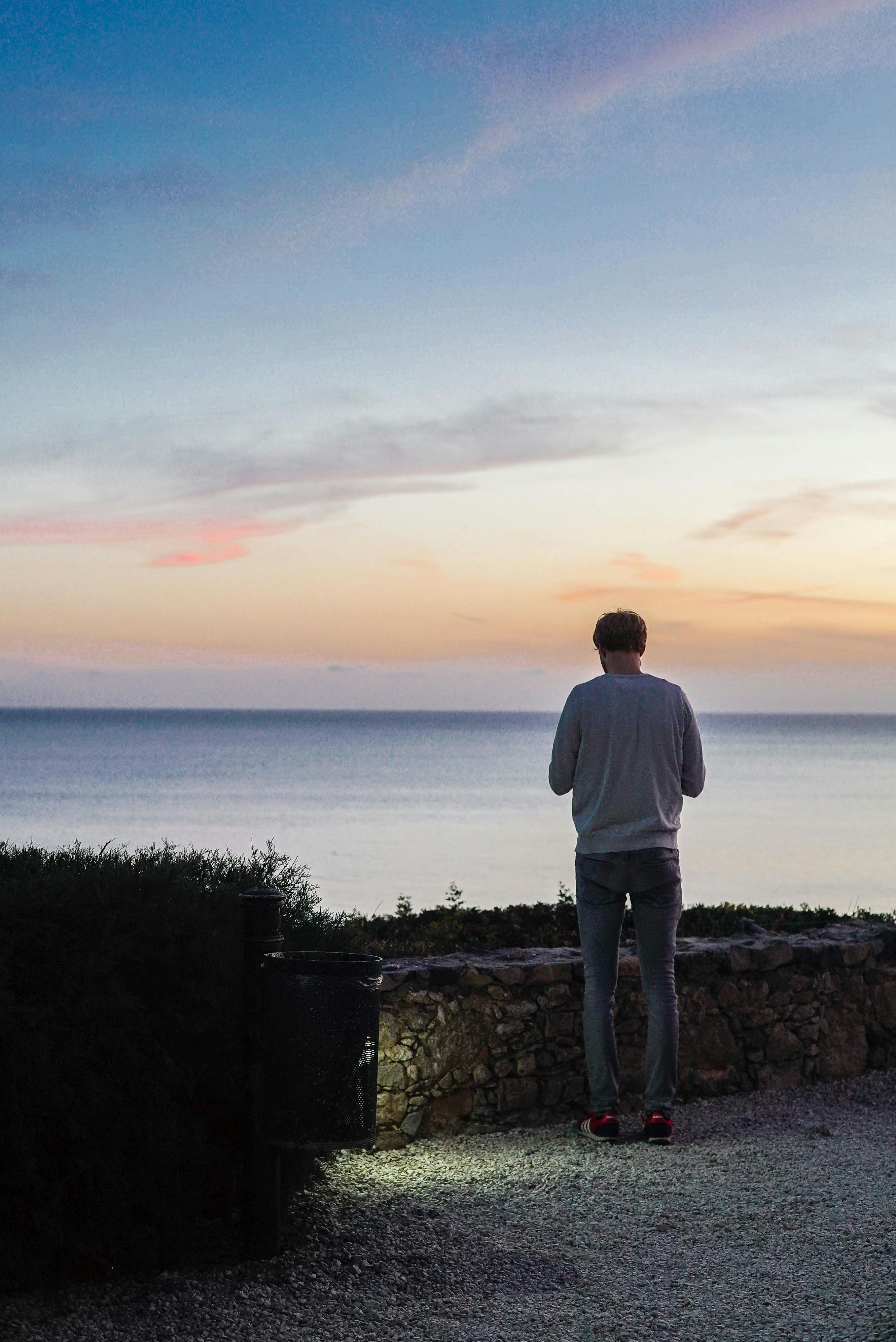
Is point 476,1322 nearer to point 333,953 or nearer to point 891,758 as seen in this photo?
point 333,953

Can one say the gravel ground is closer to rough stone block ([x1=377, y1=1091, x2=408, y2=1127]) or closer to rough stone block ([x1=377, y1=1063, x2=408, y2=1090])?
rough stone block ([x1=377, y1=1091, x2=408, y2=1127])

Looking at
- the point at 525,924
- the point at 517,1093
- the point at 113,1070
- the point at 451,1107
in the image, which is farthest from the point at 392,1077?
the point at 525,924

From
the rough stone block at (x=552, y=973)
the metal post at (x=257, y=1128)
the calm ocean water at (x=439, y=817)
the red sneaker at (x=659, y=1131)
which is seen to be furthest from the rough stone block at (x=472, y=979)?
the calm ocean water at (x=439, y=817)

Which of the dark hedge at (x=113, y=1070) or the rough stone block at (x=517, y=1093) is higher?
the dark hedge at (x=113, y=1070)

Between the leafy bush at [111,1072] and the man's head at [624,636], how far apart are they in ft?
7.32

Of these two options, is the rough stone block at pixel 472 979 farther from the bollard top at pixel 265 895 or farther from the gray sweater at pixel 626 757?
the bollard top at pixel 265 895

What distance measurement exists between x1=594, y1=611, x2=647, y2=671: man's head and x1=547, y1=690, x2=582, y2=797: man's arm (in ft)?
0.97

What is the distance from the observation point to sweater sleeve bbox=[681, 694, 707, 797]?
5.68m

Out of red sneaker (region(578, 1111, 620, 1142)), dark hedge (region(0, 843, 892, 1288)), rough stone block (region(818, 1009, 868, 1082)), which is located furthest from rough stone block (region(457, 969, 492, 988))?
rough stone block (region(818, 1009, 868, 1082))

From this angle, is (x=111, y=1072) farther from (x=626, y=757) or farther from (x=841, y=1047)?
(x=841, y=1047)

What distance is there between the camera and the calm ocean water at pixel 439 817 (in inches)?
1007

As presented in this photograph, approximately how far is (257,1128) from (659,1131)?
2.21 metres

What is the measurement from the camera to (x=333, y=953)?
4.49m

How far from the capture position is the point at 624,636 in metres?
5.75
